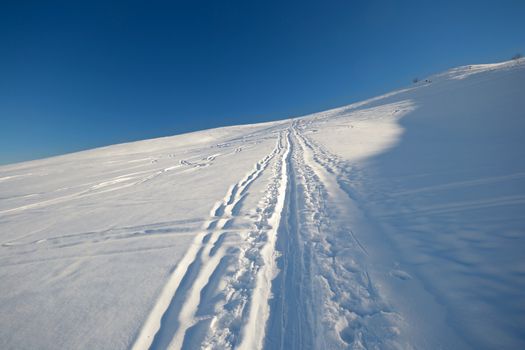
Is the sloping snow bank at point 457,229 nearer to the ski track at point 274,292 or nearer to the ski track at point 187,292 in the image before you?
the ski track at point 274,292

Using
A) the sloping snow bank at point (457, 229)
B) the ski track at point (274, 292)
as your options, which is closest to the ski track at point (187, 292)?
the ski track at point (274, 292)

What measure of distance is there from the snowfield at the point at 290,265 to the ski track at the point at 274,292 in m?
0.02

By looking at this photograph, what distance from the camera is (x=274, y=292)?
3.03m

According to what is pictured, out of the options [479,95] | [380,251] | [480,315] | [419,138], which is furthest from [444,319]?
[479,95]

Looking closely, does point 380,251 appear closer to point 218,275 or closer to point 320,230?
point 320,230

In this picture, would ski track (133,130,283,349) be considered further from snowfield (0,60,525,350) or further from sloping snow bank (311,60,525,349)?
sloping snow bank (311,60,525,349)

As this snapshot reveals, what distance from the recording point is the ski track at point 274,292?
2.44 meters

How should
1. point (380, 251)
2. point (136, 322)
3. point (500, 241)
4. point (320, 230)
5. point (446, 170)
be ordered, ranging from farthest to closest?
point (446, 170)
point (320, 230)
point (380, 251)
point (500, 241)
point (136, 322)

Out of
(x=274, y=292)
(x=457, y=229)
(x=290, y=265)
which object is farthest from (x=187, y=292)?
(x=457, y=229)

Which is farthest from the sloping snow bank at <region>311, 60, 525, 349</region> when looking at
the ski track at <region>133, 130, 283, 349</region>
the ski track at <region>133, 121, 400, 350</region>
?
the ski track at <region>133, 130, 283, 349</region>

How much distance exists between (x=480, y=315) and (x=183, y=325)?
3.22 metres

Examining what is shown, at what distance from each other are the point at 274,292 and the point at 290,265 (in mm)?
566

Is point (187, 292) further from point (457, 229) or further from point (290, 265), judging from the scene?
point (457, 229)

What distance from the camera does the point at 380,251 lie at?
362cm
